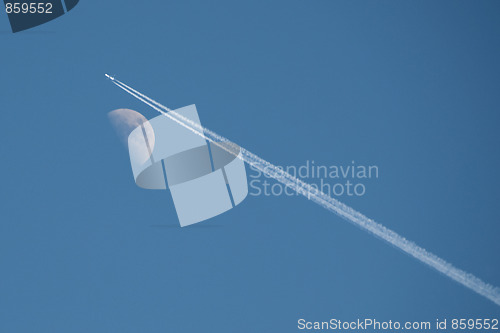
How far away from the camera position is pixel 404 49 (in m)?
2.32

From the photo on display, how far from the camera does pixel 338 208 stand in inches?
89.6

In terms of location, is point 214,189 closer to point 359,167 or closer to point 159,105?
point 159,105

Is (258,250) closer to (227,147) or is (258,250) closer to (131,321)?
(227,147)

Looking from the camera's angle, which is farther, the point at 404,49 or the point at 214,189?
the point at 404,49

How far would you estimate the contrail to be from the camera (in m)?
2.27

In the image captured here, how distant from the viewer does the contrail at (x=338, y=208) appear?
2.27 metres

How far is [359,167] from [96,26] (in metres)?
1.21

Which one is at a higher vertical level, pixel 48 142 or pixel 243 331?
pixel 48 142

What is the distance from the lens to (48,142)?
2273 millimetres

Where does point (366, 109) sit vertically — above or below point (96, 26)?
below

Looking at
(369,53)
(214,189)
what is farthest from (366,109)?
(214,189)

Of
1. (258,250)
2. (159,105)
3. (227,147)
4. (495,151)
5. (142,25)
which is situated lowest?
(258,250)

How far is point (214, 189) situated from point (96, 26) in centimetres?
82

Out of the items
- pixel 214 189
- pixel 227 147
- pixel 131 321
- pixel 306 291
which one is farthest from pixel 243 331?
pixel 227 147
